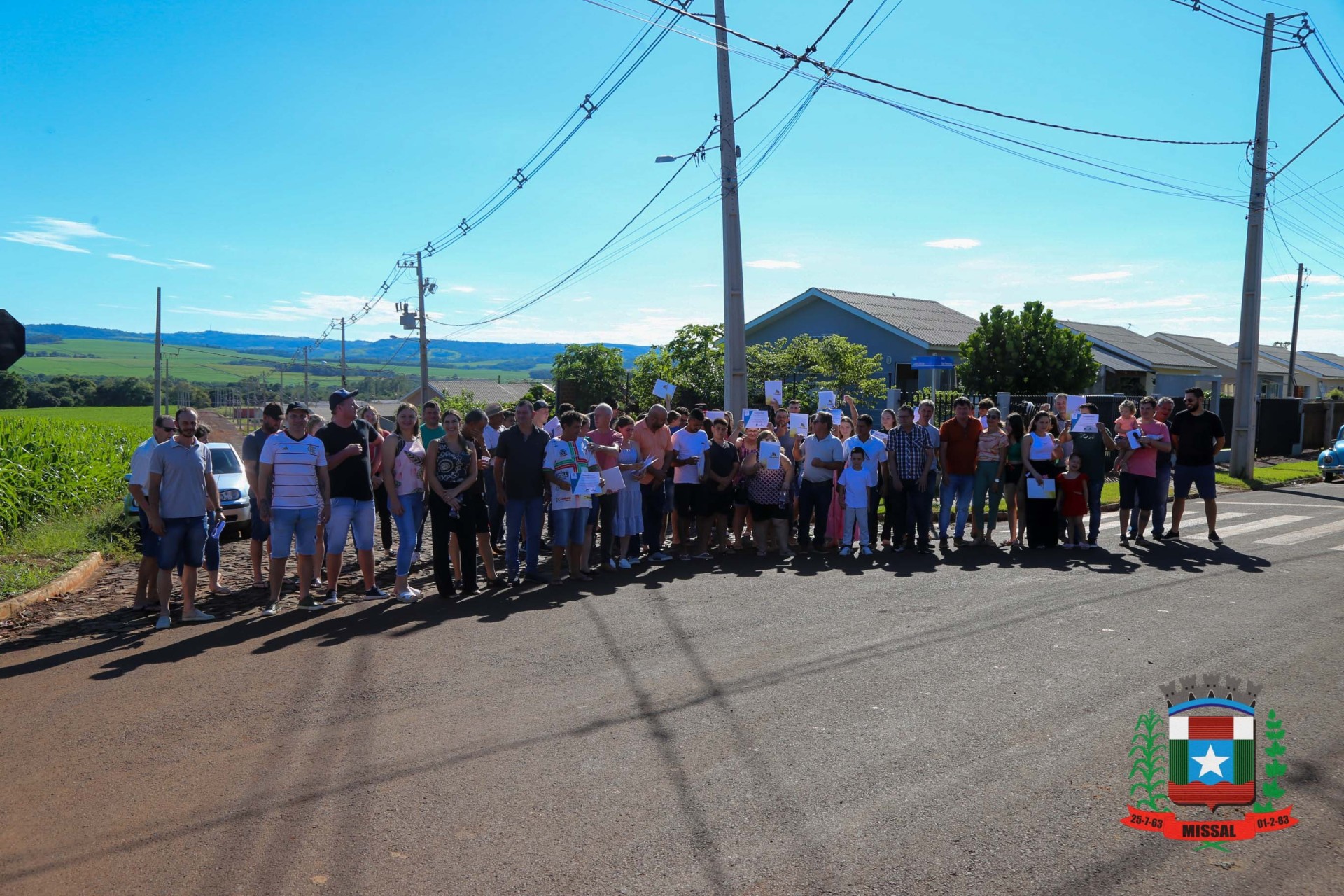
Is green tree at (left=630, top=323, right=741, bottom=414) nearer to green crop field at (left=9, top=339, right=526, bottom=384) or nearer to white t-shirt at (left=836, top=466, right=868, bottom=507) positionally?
white t-shirt at (left=836, top=466, right=868, bottom=507)

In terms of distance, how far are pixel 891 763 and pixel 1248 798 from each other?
1661 mm

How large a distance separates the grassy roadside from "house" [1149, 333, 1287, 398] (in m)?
48.2

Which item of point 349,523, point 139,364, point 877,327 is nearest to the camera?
point 349,523

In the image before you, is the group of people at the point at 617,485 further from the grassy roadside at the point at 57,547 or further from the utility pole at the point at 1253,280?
the utility pole at the point at 1253,280

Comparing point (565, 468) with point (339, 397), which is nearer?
point (339, 397)

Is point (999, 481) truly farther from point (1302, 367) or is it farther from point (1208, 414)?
point (1302, 367)

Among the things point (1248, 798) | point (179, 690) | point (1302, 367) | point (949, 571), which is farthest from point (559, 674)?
point (1302, 367)

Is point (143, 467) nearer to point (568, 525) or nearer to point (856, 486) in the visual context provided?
point (568, 525)

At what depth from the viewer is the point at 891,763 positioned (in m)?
4.99

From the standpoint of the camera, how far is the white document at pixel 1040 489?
12.1m

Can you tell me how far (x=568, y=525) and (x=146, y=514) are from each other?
13.3 feet

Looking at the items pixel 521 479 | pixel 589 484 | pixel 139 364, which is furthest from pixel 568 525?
pixel 139 364

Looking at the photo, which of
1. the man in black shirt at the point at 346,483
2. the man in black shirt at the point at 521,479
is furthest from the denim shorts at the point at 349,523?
the man in black shirt at the point at 521,479

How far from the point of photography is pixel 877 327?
33.8 m
